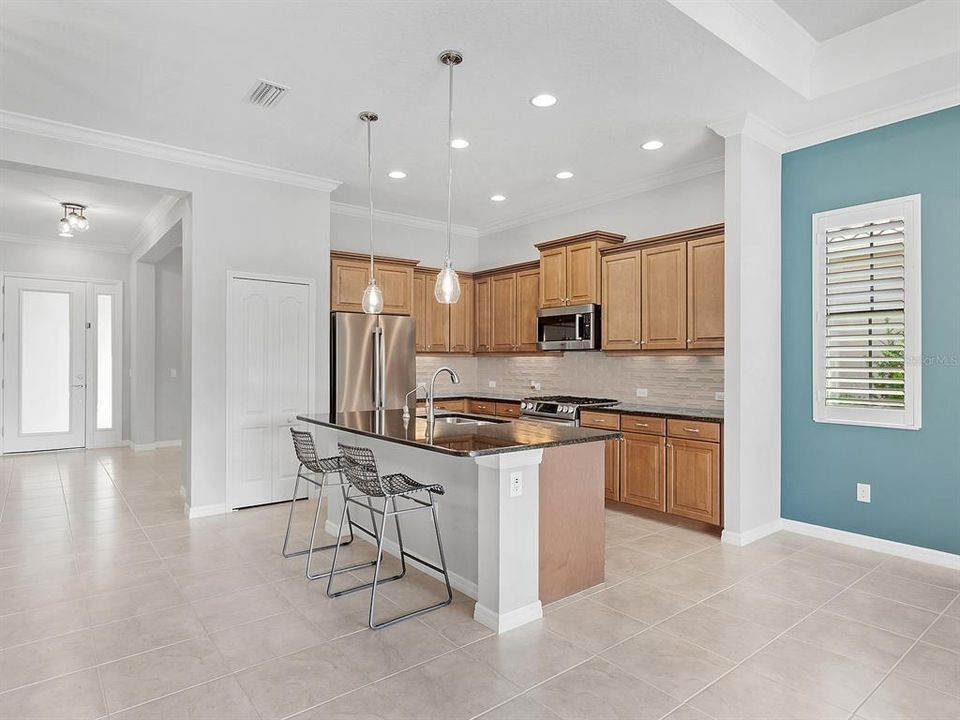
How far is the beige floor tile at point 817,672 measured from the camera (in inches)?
90.4

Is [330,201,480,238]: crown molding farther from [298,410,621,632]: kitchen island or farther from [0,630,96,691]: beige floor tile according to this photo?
[0,630,96,691]: beige floor tile

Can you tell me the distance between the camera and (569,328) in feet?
19.4

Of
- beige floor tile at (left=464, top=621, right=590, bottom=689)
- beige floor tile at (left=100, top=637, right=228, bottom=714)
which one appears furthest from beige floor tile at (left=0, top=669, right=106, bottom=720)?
beige floor tile at (left=464, top=621, right=590, bottom=689)

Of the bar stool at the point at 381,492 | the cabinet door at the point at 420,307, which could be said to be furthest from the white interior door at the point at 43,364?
the bar stool at the point at 381,492

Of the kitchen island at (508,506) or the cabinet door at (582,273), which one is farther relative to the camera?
the cabinet door at (582,273)

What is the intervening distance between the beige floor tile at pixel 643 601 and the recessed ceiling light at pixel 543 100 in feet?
10.4

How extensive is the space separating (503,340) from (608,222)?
1872 millimetres

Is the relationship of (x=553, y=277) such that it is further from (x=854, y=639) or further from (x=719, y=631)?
(x=854, y=639)

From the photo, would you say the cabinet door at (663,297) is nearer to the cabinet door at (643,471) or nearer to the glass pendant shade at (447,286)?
the cabinet door at (643,471)

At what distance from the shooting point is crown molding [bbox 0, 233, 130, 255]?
784 centimetres

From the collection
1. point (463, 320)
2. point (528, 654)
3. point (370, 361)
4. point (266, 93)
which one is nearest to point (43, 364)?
point (370, 361)

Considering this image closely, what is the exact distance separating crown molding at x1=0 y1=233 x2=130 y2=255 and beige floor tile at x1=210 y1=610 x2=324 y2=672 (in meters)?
7.80

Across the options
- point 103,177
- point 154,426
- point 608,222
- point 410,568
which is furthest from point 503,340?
point 154,426

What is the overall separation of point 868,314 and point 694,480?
1708 mm
